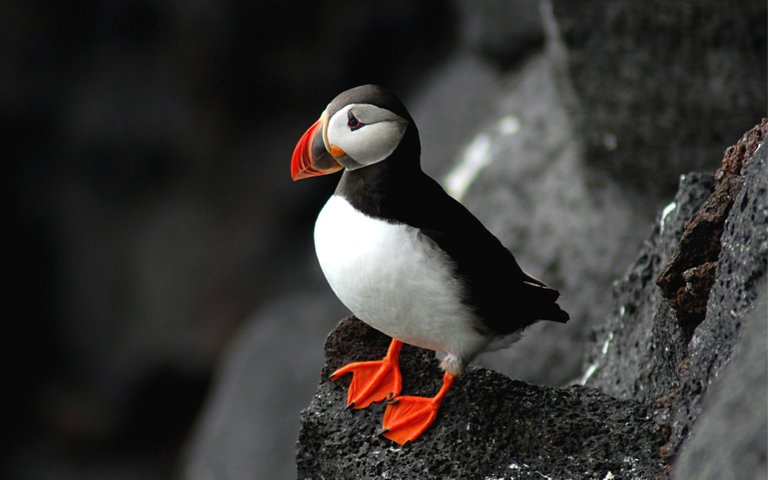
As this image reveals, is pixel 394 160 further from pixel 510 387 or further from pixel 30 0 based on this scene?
pixel 30 0

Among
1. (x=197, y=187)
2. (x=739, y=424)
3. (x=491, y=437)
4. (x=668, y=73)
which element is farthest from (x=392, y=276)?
(x=197, y=187)

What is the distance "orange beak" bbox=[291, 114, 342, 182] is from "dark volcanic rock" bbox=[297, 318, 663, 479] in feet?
2.07

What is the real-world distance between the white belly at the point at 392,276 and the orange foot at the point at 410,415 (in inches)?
6.2

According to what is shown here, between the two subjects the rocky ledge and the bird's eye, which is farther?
the bird's eye

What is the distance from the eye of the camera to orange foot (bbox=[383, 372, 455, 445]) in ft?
8.89

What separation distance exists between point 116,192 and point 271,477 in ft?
10.6

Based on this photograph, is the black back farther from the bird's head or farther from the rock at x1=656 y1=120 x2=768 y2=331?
the rock at x1=656 y1=120 x2=768 y2=331

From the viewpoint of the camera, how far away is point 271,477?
6074 millimetres

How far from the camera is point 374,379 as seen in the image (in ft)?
9.48

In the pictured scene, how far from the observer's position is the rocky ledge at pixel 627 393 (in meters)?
2.19

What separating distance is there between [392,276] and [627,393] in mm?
937

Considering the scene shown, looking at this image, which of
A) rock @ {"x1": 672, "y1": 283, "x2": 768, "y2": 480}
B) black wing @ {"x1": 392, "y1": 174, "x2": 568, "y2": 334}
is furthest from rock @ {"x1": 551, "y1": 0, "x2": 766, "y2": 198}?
rock @ {"x1": 672, "y1": 283, "x2": 768, "y2": 480}

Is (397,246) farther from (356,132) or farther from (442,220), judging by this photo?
(356,132)

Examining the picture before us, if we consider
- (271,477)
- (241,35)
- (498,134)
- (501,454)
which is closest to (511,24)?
(498,134)
